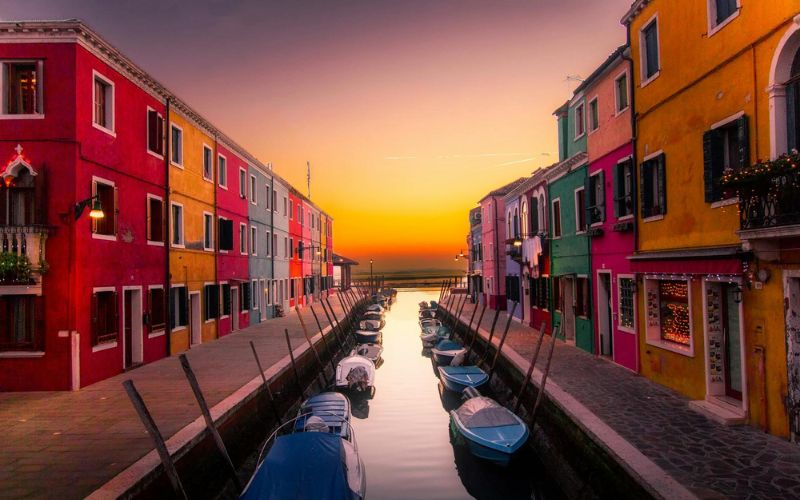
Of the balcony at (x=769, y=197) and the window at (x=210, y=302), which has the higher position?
the balcony at (x=769, y=197)

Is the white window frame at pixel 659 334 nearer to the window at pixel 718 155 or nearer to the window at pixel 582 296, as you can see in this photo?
the window at pixel 718 155

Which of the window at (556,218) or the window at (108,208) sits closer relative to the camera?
the window at (108,208)

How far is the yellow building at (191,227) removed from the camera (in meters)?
20.1

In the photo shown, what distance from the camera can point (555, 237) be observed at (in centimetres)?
2227

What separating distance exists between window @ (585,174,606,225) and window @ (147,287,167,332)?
14.9 meters

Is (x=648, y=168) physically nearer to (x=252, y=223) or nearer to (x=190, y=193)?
(x=190, y=193)

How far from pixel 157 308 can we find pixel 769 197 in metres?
17.6

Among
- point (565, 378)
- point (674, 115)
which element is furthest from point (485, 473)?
point (674, 115)

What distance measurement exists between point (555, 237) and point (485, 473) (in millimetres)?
12878

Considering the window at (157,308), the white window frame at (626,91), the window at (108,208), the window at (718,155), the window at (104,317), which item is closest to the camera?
the window at (718,155)

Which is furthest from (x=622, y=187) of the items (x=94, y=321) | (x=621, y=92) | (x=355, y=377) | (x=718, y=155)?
(x=94, y=321)

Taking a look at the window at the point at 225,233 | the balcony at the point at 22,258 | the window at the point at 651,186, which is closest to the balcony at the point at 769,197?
the window at the point at 651,186

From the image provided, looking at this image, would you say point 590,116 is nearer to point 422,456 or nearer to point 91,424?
point 422,456

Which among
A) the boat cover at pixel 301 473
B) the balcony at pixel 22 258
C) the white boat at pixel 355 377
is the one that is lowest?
the white boat at pixel 355 377
